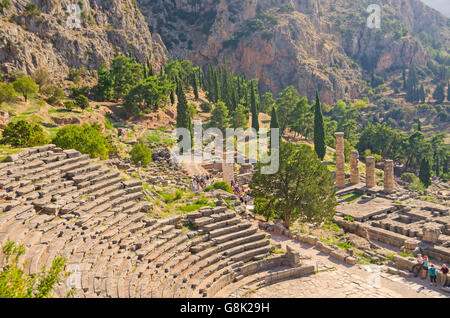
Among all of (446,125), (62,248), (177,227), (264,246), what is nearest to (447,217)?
(264,246)

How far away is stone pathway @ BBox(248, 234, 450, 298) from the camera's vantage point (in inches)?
707

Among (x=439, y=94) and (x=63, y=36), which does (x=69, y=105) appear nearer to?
(x=63, y=36)

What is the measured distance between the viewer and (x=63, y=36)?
64812 mm

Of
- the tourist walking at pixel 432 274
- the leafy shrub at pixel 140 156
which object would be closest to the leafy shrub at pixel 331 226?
the tourist walking at pixel 432 274

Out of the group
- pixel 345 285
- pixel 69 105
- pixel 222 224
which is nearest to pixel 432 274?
pixel 345 285

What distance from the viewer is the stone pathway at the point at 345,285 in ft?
59.0

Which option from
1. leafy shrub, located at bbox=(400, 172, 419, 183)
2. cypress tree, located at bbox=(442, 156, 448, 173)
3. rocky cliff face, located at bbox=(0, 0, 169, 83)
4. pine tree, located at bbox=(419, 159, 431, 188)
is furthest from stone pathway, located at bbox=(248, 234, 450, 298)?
cypress tree, located at bbox=(442, 156, 448, 173)

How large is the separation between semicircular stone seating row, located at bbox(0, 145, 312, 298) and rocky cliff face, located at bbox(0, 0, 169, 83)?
41.0 m

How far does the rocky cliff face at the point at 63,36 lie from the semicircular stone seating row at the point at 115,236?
40972mm

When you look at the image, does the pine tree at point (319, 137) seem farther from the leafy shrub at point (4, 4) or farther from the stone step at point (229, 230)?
the leafy shrub at point (4, 4)

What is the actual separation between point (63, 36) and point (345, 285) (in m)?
61.9

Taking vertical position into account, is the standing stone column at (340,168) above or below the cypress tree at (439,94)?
below

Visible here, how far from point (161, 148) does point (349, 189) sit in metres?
22.7
